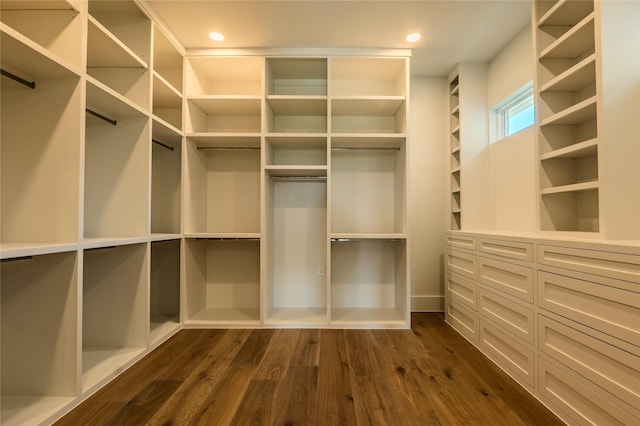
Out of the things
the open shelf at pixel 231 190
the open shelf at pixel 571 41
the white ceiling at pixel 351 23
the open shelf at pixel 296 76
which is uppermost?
the white ceiling at pixel 351 23

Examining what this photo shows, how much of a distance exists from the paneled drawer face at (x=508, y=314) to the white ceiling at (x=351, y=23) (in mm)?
2124

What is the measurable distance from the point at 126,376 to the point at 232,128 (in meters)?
2.33

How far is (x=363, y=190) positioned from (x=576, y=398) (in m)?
2.20

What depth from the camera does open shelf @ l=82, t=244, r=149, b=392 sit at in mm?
2068

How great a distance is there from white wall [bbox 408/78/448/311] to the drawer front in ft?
3.17

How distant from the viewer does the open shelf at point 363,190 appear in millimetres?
3062

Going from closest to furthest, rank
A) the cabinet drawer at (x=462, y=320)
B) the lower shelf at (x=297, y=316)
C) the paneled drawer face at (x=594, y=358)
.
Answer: the paneled drawer face at (x=594, y=358), the cabinet drawer at (x=462, y=320), the lower shelf at (x=297, y=316)

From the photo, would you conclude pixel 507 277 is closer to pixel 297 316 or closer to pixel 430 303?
pixel 430 303

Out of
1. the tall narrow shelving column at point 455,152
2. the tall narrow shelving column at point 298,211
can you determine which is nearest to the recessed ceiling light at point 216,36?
the tall narrow shelving column at point 298,211

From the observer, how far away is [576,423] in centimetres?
135

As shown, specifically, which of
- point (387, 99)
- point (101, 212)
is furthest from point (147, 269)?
point (387, 99)

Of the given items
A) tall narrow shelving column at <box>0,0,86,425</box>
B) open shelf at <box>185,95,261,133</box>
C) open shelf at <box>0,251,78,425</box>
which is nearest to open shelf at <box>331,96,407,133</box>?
open shelf at <box>185,95,261,133</box>

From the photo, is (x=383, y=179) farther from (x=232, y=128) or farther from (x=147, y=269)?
(x=147, y=269)

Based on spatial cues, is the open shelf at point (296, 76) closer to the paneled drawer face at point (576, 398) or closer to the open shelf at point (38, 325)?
the open shelf at point (38, 325)
